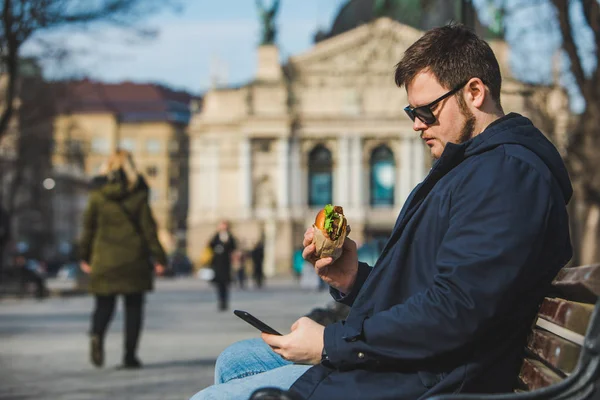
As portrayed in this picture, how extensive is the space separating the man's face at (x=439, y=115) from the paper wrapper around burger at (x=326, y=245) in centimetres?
41

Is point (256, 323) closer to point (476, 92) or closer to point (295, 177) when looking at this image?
point (476, 92)

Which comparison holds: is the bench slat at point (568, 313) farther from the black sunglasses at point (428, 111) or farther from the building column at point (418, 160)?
the building column at point (418, 160)

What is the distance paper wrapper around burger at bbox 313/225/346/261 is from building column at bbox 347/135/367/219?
77797 millimetres

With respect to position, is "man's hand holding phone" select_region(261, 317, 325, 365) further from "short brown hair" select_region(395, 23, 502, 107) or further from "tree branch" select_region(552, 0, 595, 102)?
"tree branch" select_region(552, 0, 595, 102)

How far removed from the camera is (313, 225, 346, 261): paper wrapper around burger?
11.7ft

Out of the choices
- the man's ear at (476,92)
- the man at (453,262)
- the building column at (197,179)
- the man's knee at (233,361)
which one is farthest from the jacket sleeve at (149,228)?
the building column at (197,179)

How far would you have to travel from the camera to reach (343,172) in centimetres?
8250

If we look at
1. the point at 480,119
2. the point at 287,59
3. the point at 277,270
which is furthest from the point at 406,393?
the point at 287,59

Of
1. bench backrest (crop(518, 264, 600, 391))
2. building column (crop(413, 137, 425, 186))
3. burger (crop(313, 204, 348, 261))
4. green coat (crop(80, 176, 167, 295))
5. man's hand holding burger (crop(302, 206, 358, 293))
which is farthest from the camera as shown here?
building column (crop(413, 137, 425, 186))

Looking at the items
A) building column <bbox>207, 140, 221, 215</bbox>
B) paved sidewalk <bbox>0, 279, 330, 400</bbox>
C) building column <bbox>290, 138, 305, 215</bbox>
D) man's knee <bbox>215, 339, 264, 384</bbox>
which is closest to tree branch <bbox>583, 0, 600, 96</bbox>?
paved sidewalk <bbox>0, 279, 330, 400</bbox>

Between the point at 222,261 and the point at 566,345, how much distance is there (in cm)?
2112

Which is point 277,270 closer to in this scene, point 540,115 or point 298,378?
point 540,115

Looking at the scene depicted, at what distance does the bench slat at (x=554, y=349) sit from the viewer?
2.63 meters

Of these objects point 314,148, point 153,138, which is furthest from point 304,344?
point 153,138
